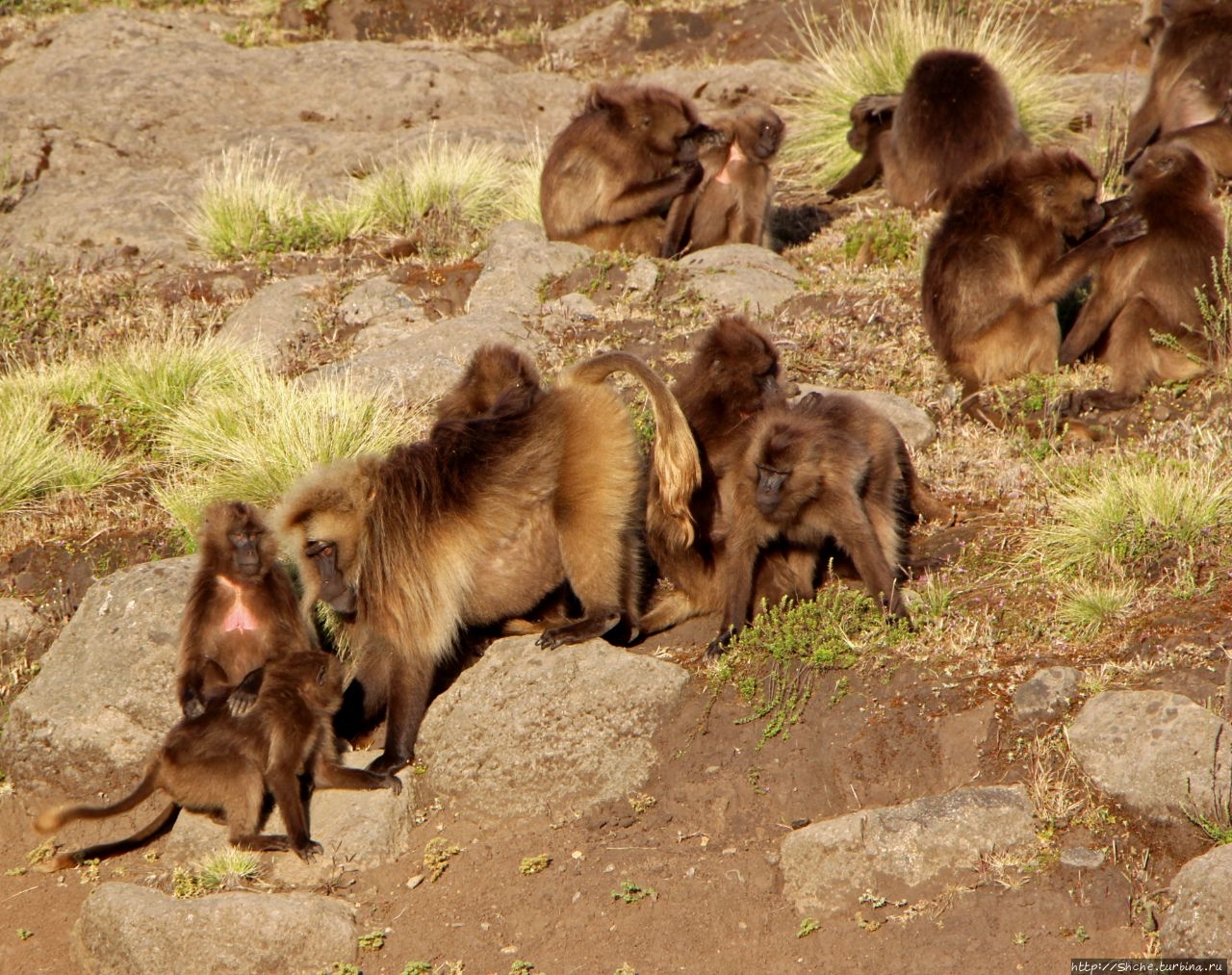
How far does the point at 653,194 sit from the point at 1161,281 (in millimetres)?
3878

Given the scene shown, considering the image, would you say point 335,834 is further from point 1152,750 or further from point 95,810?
point 1152,750

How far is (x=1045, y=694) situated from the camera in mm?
5590

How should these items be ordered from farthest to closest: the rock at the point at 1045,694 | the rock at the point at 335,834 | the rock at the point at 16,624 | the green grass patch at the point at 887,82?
1. the green grass patch at the point at 887,82
2. the rock at the point at 16,624
3. the rock at the point at 335,834
4. the rock at the point at 1045,694

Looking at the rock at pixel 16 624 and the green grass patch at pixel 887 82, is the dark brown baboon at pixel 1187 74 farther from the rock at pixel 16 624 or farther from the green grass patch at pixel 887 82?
the rock at pixel 16 624

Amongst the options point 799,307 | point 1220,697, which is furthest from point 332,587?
point 799,307

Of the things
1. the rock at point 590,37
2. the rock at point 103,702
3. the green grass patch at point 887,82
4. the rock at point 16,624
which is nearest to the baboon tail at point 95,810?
the rock at point 103,702

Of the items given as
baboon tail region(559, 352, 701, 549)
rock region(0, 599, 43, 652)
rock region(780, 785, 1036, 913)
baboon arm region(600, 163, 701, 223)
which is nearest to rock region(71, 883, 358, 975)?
rock region(780, 785, 1036, 913)

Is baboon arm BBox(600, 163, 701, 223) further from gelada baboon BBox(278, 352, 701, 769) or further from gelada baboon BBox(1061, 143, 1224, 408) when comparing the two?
gelada baboon BBox(278, 352, 701, 769)

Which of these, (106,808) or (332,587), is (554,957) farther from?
(106,808)

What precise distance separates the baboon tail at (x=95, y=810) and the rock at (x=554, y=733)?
45.0 inches

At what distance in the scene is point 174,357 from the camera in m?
9.34

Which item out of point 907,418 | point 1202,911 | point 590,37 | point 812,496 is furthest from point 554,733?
point 590,37

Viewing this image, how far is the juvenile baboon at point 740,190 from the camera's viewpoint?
10.8 meters

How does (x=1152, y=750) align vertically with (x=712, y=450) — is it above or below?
below
